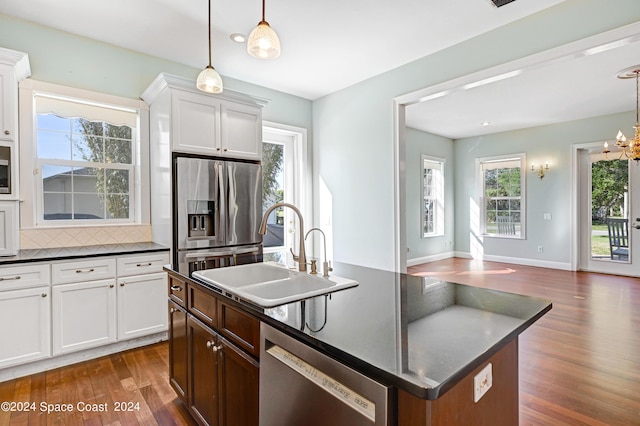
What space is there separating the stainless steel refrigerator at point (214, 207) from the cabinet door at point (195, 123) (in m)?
0.12

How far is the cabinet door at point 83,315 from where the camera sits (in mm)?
2535

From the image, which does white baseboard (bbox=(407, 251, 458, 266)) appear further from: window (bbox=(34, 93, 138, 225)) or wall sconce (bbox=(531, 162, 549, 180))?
window (bbox=(34, 93, 138, 225))

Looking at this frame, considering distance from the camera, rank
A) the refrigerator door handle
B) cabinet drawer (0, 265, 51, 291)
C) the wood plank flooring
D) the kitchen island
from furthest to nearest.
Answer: the refrigerator door handle
cabinet drawer (0, 265, 51, 291)
the wood plank flooring
the kitchen island

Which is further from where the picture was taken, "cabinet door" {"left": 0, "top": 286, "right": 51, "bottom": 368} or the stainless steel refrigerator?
the stainless steel refrigerator

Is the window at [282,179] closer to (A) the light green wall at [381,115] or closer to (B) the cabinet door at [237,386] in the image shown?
(A) the light green wall at [381,115]

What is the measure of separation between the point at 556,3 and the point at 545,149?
Result: 181 inches

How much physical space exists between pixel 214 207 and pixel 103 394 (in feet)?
5.54

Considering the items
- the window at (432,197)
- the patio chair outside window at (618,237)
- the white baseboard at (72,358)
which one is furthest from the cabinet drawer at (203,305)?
the patio chair outside window at (618,237)

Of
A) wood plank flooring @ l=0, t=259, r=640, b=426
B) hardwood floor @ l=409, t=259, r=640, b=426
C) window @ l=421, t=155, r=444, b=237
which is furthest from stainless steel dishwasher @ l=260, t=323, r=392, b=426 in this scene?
window @ l=421, t=155, r=444, b=237

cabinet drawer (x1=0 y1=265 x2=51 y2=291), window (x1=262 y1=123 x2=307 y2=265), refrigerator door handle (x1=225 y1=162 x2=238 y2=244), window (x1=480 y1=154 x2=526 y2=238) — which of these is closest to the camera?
cabinet drawer (x1=0 y1=265 x2=51 y2=291)

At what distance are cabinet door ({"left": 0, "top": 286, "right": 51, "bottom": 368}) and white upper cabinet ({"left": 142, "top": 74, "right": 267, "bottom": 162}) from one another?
153cm

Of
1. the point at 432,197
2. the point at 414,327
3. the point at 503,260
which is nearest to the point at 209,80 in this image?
the point at 414,327

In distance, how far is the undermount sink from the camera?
4.75 feet

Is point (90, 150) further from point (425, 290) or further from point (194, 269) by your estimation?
point (425, 290)
